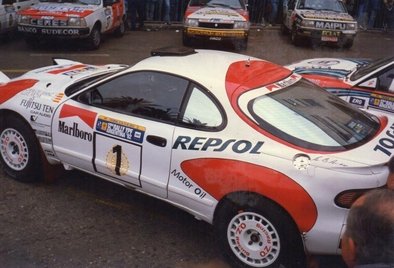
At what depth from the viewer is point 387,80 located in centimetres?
504

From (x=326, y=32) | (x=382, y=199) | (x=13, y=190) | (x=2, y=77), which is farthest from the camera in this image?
(x=326, y=32)

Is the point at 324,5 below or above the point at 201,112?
above

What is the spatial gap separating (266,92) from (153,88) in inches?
34.5

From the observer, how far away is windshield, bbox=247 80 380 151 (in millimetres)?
3188

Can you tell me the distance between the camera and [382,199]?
63.6 inches

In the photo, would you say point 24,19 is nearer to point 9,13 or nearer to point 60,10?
point 60,10

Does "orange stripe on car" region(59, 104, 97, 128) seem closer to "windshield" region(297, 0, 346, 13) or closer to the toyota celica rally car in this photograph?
the toyota celica rally car

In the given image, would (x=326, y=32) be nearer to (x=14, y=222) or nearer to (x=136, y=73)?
(x=136, y=73)

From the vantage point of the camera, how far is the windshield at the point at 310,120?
10.5 ft

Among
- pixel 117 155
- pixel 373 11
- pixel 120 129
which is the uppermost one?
pixel 373 11

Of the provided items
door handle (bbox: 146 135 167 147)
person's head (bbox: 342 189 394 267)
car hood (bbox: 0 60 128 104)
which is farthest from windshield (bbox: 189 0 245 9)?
person's head (bbox: 342 189 394 267)

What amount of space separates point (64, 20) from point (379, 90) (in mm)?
6883

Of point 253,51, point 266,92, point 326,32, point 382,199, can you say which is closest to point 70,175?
point 266,92

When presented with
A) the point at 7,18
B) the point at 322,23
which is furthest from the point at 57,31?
the point at 322,23
